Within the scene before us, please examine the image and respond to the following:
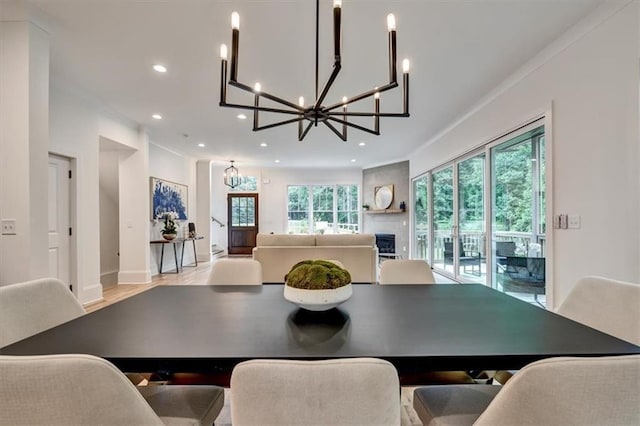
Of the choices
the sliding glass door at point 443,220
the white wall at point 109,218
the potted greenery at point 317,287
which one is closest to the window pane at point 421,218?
the sliding glass door at point 443,220

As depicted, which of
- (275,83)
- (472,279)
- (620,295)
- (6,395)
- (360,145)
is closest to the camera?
(6,395)

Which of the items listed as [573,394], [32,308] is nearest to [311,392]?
[573,394]

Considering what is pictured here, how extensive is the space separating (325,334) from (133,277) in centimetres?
548

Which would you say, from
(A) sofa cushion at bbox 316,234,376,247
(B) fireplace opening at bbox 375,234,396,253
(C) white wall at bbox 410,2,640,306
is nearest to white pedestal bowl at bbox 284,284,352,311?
(C) white wall at bbox 410,2,640,306

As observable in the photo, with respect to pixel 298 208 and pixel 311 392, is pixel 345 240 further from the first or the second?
pixel 298 208

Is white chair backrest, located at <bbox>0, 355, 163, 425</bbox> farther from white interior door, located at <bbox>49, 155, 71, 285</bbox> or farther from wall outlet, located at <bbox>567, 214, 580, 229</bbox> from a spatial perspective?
white interior door, located at <bbox>49, 155, 71, 285</bbox>

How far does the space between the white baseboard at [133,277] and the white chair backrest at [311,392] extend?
564 centimetres

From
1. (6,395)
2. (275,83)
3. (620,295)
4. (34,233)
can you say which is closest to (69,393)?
(6,395)

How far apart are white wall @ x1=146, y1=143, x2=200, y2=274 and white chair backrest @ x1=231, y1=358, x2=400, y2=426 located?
571 centimetres

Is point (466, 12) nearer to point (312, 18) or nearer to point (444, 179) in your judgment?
point (312, 18)

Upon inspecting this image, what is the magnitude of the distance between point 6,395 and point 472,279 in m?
5.29

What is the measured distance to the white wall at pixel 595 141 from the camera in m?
2.12

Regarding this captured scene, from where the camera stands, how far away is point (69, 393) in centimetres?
69

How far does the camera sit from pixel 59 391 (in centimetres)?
68
